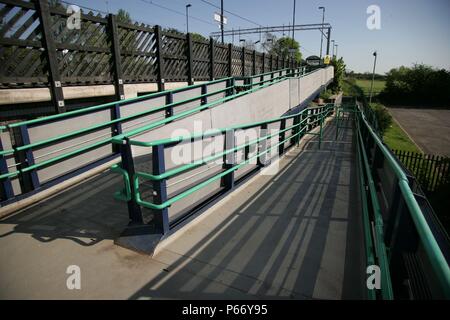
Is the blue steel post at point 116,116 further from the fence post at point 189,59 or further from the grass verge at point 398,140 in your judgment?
the grass verge at point 398,140

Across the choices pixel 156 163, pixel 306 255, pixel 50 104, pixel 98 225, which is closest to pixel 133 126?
pixel 50 104

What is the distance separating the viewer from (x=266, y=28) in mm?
45438

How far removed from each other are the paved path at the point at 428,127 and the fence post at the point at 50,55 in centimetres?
2416

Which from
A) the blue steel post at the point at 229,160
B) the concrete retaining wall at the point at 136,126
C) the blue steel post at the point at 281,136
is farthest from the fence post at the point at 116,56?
the blue steel post at the point at 281,136

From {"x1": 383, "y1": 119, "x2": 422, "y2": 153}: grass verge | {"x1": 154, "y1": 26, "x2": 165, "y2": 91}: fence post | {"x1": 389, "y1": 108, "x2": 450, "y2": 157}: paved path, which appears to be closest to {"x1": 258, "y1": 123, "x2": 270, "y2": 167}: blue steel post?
{"x1": 154, "y1": 26, "x2": 165, "y2": 91}: fence post

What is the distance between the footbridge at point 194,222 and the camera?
2.28 m

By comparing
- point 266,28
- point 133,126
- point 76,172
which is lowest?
point 76,172

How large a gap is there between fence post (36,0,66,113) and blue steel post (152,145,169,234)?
11.8 feet

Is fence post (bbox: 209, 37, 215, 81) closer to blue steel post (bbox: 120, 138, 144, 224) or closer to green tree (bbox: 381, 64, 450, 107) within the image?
blue steel post (bbox: 120, 138, 144, 224)

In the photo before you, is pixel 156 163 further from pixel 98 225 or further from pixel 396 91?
pixel 396 91

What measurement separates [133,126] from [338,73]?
4687 centimetres

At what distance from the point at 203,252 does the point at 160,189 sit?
87cm

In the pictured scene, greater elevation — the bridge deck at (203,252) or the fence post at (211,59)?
the fence post at (211,59)

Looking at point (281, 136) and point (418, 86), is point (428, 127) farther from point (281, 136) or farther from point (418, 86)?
point (281, 136)
